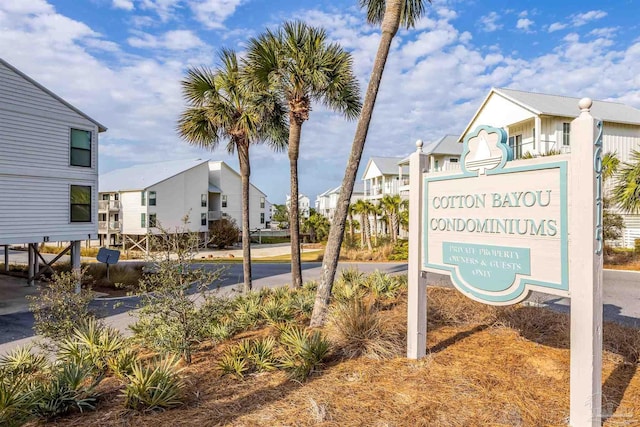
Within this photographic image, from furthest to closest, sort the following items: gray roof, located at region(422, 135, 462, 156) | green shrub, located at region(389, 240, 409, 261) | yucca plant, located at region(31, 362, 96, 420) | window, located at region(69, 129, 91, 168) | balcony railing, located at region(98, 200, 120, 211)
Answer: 1. balcony railing, located at region(98, 200, 120, 211)
2. gray roof, located at region(422, 135, 462, 156)
3. green shrub, located at region(389, 240, 409, 261)
4. window, located at region(69, 129, 91, 168)
5. yucca plant, located at region(31, 362, 96, 420)

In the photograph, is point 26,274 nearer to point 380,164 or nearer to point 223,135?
point 223,135

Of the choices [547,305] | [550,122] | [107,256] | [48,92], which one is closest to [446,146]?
[550,122]

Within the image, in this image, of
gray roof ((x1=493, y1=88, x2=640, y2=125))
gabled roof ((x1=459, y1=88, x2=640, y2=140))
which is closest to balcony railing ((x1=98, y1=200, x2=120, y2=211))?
gabled roof ((x1=459, y1=88, x2=640, y2=140))

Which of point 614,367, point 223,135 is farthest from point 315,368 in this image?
point 223,135

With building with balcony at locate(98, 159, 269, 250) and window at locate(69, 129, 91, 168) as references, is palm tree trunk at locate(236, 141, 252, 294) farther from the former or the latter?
building with balcony at locate(98, 159, 269, 250)

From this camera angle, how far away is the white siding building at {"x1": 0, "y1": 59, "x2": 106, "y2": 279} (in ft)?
44.3

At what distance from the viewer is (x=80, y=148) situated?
15.6 metres

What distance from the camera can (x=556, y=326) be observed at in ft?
21.7

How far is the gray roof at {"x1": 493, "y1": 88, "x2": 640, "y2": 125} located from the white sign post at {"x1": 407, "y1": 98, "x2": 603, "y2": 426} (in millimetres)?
21177

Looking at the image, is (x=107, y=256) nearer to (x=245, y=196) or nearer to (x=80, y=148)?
(x=80, y=148)

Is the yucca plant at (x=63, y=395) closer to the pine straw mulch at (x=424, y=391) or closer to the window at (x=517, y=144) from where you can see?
the pine straw mulch at (x=424, y=391)

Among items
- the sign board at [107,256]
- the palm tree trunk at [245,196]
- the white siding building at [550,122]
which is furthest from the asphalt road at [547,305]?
the white siding building at [550,122]

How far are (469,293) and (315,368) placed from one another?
2.14 m

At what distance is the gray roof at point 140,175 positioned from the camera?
38.5 meters
